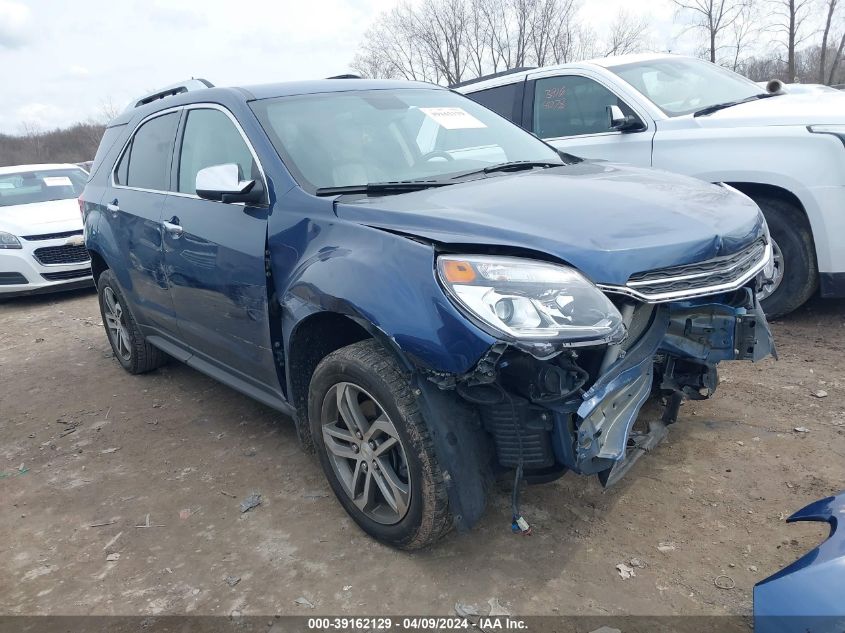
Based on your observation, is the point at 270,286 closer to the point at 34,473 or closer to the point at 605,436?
the point at 605,436

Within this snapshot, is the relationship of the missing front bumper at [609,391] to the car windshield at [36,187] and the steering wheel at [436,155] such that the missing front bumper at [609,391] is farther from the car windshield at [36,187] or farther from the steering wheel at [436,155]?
the car windshield at [36,187]

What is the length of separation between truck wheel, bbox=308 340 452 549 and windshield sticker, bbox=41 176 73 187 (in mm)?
8559

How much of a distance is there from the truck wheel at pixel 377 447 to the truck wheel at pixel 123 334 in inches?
98.7

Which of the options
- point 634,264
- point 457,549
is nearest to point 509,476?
point 457,549

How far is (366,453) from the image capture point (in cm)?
254

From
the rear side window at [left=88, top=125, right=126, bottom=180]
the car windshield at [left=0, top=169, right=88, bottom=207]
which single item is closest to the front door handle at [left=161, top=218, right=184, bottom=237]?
the rear side window at [left=88, top=125, right=126, bottom=180]

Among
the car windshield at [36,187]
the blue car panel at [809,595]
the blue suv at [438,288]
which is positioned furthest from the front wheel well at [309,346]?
the car windshield at [36,187]

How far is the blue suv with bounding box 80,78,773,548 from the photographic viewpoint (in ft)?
6.75

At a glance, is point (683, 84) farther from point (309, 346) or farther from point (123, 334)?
point (123, 334)

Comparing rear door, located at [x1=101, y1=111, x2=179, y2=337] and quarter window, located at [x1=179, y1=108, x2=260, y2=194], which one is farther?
rear door, located at [x1=101, y1=111, x2=179, y2=337]

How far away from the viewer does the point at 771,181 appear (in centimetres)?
413

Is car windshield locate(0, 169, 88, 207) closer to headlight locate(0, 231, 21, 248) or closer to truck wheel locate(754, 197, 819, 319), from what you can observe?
headlight locate(0, 231, 21, 248)

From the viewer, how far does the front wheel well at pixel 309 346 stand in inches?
103

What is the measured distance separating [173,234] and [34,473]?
1.56 m
